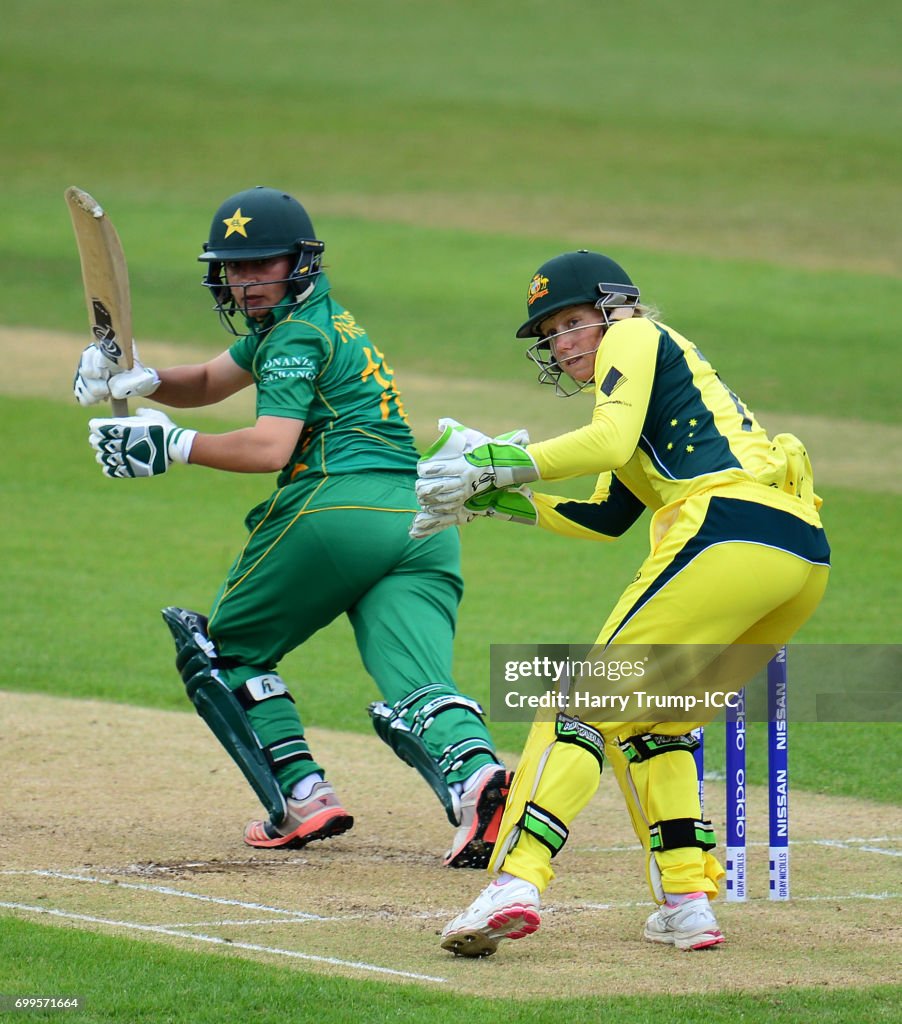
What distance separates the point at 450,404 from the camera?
18.1 metres

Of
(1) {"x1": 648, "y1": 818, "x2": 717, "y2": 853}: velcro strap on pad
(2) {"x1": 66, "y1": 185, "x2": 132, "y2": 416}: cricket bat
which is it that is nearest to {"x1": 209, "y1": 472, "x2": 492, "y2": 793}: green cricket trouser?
(2) {"x1": 66, "y1": 185, "x2": 132, "y2": 416}: cricket bat

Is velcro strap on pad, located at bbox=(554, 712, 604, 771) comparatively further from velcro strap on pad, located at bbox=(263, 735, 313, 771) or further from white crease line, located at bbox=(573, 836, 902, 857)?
velcro strap on pad, located at bbox=(263, 735, 313, 771)

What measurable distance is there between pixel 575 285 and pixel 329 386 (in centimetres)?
128

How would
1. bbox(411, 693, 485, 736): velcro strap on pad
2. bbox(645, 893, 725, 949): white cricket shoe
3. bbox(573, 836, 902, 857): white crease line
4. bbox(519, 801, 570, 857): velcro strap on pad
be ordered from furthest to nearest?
bbox(573, 836, 902, 857): white crease line
bbox(411, 693, 485, 736): velcro strap on pad
bbox(645, 893, 725, 949): white cricket shoe
bbox(519, 801, 570, 857): velcro strap on pad

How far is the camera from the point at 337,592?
5871 mm

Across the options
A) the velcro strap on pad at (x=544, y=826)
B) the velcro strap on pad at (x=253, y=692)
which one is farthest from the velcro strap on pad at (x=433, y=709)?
the velcro strap on pad at (x=544, y=826)

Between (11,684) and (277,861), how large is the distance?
330 cm

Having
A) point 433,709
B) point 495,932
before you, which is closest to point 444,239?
point 433,709

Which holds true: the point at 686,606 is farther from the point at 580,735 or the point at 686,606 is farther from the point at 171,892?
the point at 171,892

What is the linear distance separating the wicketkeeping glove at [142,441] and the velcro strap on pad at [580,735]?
1.63m

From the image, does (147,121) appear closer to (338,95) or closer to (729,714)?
(338,95)

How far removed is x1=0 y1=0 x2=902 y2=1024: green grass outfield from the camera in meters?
8.18

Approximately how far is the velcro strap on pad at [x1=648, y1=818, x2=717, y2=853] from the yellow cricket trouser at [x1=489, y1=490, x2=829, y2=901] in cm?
2

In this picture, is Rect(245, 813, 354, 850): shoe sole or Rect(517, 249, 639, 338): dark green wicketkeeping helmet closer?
Rect(517, 249, 639, 338): dark green wicketkeeping helmet
